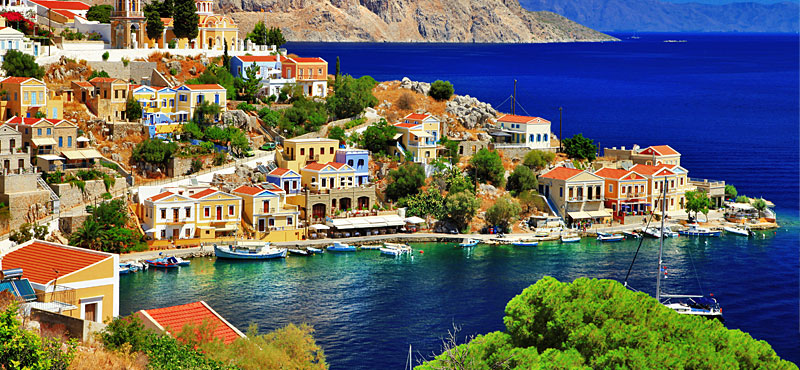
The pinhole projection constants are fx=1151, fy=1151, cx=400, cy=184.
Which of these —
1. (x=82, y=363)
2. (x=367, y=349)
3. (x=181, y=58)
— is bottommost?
(x=367, y=349)

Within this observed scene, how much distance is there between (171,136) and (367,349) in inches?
1186

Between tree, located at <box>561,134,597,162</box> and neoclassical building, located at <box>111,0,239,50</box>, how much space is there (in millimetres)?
24888

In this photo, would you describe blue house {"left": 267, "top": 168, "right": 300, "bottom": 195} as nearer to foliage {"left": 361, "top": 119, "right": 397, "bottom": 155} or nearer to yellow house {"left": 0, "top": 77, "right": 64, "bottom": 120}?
foliage {"left": 361, "top": 119, "right": 397, "bottom": 155}

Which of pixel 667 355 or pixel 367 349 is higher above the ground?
pixel 667 355

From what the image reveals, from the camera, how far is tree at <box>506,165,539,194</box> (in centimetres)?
7044

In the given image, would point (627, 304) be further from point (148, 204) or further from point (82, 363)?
point (148, 204)

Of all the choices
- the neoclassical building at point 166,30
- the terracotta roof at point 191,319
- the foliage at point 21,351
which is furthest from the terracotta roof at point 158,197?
the foliage at point 21,351

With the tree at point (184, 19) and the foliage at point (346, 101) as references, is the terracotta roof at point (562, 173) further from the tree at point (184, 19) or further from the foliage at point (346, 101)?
the tree at point (184, 19)

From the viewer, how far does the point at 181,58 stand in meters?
77.4

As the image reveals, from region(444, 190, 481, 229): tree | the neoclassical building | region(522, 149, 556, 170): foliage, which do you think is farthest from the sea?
the neoclassical building

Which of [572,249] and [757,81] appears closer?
[572,249]

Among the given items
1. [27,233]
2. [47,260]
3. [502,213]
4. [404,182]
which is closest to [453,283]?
[502,213]

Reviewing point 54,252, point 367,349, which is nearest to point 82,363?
point 54,252

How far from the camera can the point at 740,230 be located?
224 feet
